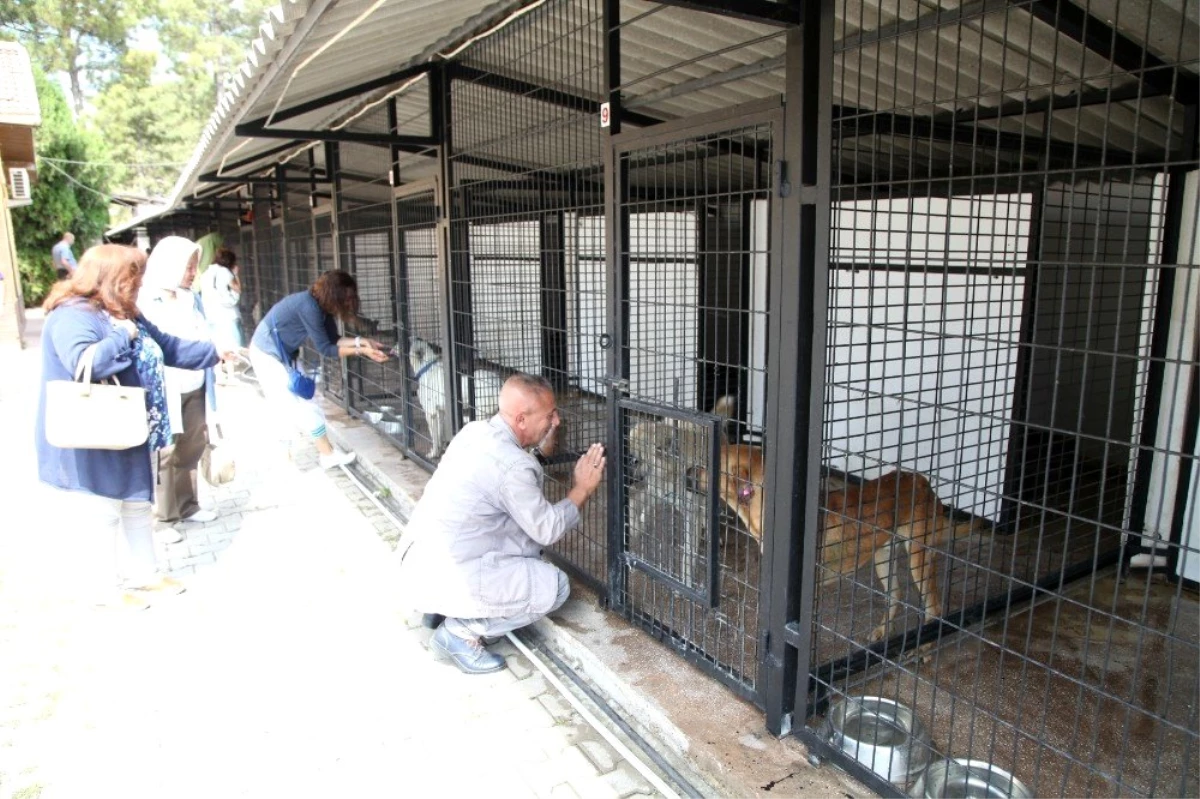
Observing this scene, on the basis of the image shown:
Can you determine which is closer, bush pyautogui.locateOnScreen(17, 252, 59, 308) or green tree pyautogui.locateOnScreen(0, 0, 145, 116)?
bush pyautogui.locateOnScreen(17, 252, 59, 308)

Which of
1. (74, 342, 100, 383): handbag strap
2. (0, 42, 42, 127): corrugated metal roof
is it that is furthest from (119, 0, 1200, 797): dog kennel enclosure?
(0, 42, 42, 127): corrugated metal roof

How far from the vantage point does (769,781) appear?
262 centimetres

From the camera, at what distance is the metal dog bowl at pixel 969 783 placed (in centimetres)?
244

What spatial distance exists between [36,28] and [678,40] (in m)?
38.3

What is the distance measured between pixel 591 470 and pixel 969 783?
5.91ft

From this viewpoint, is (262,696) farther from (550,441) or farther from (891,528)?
(891,528)

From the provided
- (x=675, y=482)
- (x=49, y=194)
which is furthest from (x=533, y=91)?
(x=49, y=194)

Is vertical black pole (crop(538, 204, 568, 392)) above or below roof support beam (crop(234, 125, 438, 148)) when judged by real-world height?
below

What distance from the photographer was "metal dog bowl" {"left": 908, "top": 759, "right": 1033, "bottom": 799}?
2.44 m

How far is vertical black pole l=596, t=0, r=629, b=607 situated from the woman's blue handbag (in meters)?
3.53

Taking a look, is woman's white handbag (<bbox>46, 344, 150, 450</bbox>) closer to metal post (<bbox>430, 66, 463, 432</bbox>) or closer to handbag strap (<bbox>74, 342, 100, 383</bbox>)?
handbag strap (<bbox>74, 342, 100, 383</bbox>)

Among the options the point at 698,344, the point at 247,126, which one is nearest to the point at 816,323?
the point at 698,344

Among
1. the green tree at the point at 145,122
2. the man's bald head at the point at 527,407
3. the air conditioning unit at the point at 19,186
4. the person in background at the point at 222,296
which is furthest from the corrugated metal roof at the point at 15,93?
the green tree at the point at 145,122

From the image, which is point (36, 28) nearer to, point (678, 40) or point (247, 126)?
point (247, 126)
